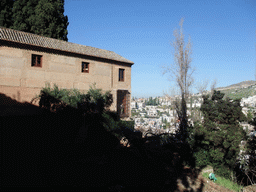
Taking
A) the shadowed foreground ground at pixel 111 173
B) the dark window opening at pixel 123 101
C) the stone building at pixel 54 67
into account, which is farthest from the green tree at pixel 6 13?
the shadowed foreground ground at pixel 111 173

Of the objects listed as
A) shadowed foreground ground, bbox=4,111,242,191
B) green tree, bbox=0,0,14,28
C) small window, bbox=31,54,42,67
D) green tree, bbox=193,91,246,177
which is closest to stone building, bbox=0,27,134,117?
small window, bbox=31,54,42,67

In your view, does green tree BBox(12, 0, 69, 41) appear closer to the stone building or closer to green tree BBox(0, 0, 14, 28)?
green tree BBox(0, 0, 14, 28)

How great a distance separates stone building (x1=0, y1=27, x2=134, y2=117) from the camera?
11.1 meters

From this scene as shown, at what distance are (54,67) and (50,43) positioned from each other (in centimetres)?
205

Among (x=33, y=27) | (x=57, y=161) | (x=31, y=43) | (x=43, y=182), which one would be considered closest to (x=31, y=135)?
(x=57, y=161)

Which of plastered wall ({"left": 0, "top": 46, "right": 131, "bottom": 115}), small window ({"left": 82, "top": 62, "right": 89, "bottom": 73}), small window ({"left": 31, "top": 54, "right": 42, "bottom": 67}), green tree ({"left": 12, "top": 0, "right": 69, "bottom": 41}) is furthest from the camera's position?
green tree ({"left": 12, "top": 0, "right": 69, "bottom": 41})

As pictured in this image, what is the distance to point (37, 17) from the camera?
17.5 m

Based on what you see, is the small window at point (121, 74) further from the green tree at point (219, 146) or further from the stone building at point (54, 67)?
the green tree at point (219, 146)

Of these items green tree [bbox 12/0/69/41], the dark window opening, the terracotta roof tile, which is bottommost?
the dark window opening

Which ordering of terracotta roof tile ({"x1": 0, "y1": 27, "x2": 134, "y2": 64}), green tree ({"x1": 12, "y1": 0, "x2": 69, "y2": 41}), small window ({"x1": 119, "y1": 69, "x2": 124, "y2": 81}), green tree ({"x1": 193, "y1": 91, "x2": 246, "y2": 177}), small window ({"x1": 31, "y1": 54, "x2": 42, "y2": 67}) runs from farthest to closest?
green tree ({"x1": 12, "y1": 0, "x2": 69, "y2": 41}) < small window ({"x1": 119, "y1": 69, "x2": 124, "y2": 81}) < small window ({"x1": 31, "y1": 54, "x2": 42, "y2": 67}) < terracotta roof tile ({"x1": 0, "y1": 27, "x2": 134, "y2": 64}) < green tree ({"x1": 193, "y1": 91, "x2": 246, "y2": 177})

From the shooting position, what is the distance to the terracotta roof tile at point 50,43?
11.2 meters

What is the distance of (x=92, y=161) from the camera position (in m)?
3.73

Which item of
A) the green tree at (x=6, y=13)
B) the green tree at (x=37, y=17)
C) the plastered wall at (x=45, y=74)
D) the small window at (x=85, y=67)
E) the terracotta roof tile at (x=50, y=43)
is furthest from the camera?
the green tree at (x=37, y=17)

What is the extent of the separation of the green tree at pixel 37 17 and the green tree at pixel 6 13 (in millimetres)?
560
